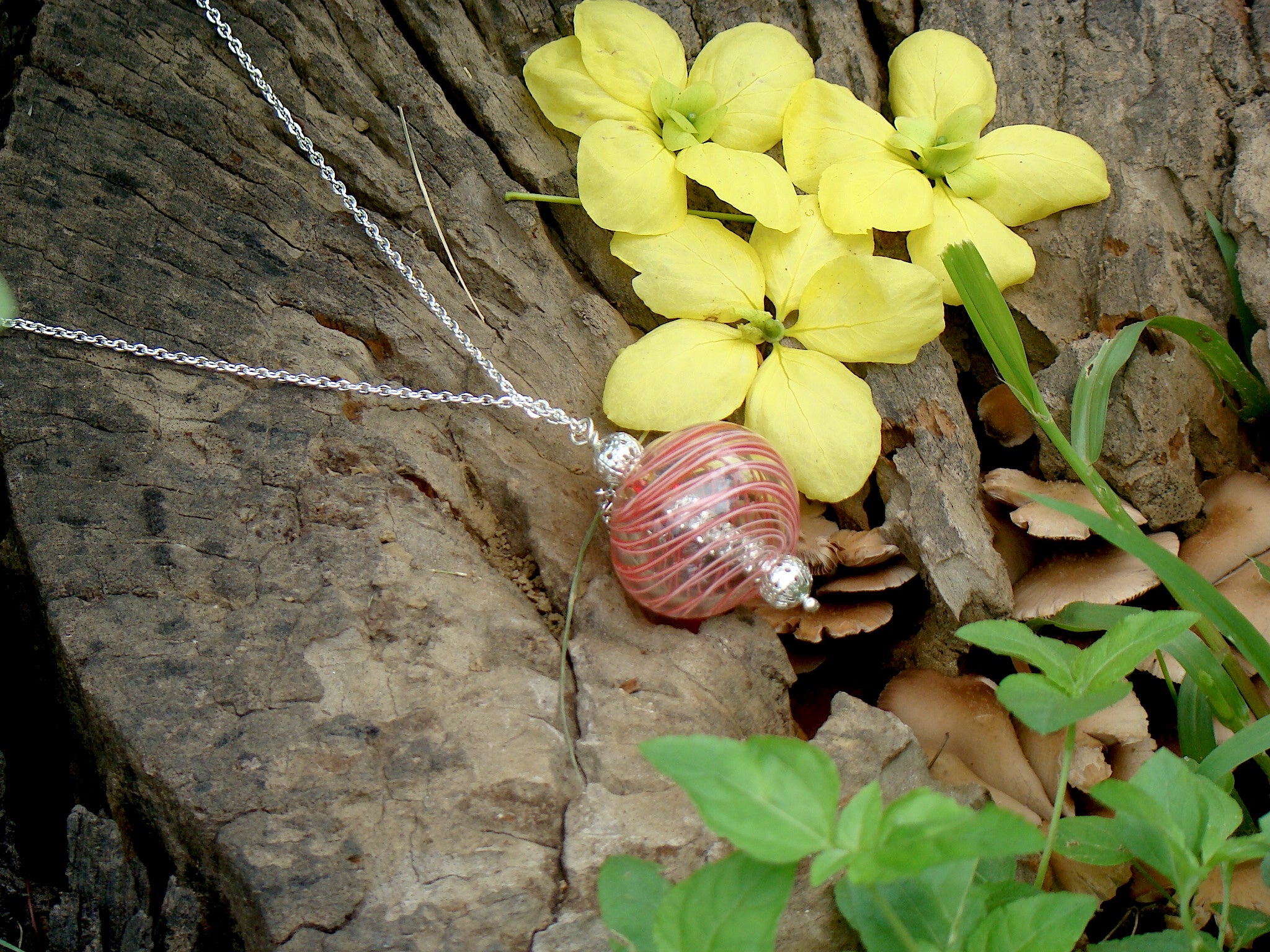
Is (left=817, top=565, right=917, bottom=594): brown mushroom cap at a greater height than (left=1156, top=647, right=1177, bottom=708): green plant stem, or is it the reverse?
(left=817, top=565, right=917, bottom=594): brown mushroom cap

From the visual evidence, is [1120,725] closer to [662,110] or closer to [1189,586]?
[1189,586]

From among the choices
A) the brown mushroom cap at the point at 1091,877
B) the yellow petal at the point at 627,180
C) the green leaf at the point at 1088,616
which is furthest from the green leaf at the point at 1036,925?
the yellow petal at the point at 627,180

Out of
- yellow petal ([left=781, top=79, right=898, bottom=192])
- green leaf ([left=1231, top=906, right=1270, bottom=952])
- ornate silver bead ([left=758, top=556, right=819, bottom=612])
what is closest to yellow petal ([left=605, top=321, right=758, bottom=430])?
ornate silver bead ([left=758, top=556, right=819, bottom=612])

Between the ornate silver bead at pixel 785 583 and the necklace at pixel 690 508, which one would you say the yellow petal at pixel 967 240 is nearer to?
the necklace at pixel 690 508

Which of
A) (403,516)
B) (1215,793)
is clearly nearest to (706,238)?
(403,516)

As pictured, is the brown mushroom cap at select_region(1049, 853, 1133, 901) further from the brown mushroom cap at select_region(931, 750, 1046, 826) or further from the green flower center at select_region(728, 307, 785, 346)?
the green flower center at select_region(728, 307, 785, 346)

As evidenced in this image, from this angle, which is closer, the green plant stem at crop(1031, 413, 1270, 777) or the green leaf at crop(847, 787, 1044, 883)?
the green leaf at crop(847, 787, 1044, 883)

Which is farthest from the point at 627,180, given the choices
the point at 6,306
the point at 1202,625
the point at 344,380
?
the point at 1202,625
